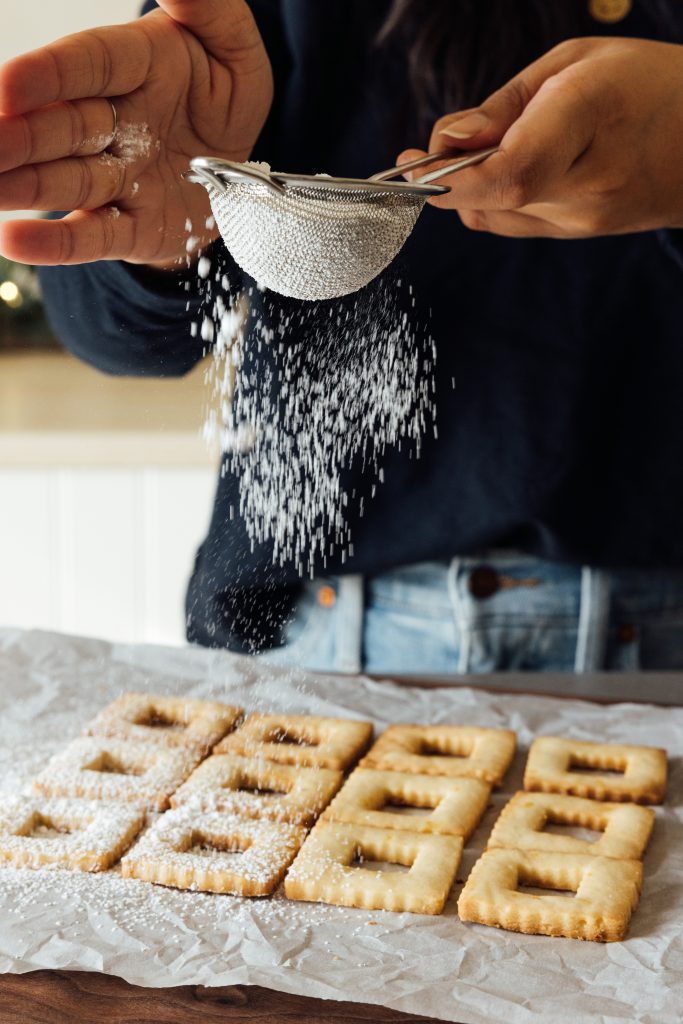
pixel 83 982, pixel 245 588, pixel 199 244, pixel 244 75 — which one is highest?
pixel 244 75

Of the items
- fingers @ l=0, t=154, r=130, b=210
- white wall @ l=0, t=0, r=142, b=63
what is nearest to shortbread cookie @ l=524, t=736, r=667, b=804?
fingers @ l=0, t=154, r=130, b=210

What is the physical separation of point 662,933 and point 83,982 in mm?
363

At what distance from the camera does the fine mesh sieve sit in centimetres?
69

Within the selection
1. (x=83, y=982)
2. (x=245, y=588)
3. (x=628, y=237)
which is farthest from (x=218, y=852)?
(x=628, y=237)

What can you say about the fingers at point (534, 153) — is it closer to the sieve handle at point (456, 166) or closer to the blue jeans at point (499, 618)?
the sieve handle at point (456, 166)

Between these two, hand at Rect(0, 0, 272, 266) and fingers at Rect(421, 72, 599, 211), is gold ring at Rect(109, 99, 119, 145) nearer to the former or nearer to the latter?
hand at Rect(0, 0, 272, 266)

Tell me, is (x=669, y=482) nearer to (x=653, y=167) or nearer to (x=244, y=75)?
(x=653, y=167)

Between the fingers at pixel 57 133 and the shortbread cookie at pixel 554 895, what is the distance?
54cm

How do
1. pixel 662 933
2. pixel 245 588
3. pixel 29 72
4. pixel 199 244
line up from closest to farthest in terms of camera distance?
pixel 29 72, pixel 662 933, pixel 199 244, pixel 245 588

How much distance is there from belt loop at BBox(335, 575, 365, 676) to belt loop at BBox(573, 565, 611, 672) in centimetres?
22

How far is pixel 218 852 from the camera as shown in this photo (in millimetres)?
869

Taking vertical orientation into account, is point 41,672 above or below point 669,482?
below

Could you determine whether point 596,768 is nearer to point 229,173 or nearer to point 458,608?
point 458,608

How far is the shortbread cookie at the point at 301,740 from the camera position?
985 mm
